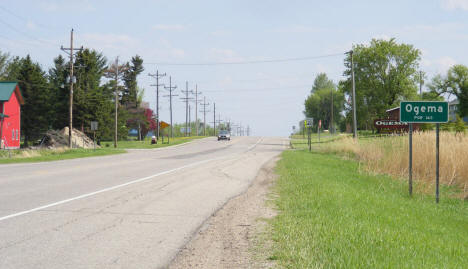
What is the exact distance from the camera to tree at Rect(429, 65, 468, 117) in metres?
94.2

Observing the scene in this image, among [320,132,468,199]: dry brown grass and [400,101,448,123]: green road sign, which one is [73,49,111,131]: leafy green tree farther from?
[400,101,448,123]: green road sign

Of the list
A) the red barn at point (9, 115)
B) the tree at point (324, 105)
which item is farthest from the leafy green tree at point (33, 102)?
the tree at point (324, 105)

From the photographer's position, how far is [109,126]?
66.4 metres

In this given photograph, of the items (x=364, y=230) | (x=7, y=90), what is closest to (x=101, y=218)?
(x=364, y=230)

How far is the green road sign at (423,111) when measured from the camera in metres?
11.0

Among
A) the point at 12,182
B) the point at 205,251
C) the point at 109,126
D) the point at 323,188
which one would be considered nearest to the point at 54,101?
the point at 109,126

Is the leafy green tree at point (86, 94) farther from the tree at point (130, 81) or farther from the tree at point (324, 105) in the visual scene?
the tree at point (324, 105)

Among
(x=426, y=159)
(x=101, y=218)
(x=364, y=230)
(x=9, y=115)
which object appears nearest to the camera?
(x=364, y=230)

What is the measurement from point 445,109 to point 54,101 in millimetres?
63213

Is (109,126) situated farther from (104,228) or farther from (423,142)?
(104,228)

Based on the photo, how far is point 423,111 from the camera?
11047 millimetres

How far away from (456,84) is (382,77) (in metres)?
37.7

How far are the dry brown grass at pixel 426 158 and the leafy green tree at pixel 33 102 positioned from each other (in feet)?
182

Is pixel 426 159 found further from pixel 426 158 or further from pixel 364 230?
pixel 364 230
